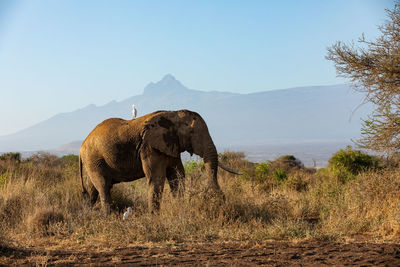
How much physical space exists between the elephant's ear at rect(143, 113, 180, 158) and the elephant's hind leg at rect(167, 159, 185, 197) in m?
0.48

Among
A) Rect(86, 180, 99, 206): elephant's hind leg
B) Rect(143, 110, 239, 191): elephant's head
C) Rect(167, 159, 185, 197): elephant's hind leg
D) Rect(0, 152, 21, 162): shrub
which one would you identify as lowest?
Rect(86, 180, 99, 206): elephant's hind leg

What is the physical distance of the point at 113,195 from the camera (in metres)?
12.9

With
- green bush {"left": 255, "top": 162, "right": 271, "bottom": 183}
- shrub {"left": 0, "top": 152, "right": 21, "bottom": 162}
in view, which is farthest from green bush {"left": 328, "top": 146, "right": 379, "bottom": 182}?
shrub {"left": 0, "top": 152, "right": 21, "bottom": 162}

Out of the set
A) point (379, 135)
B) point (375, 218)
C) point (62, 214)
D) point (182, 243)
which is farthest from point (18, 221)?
point (379, 135)

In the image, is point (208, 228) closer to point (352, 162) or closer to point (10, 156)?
point (352, 162)

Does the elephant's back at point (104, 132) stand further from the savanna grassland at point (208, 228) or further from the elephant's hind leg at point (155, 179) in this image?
the savanna grassland at point (208, 228)

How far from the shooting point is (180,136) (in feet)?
35.9

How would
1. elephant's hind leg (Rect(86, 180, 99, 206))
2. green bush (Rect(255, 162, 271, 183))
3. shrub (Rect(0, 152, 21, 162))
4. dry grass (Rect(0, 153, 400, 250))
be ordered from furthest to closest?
shrub (Rect(0, 152, 21, 162)) → green bush (Rect(255, 162, 271, 183)) → elephant's hind leg (Rect(86, 180, 99, 206)) → dry grass (Rect(0, 153, 400, 250))

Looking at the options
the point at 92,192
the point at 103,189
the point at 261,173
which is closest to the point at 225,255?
the point at 103,189

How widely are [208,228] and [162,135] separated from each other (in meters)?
2.49

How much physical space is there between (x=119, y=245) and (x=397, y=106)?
7132mm

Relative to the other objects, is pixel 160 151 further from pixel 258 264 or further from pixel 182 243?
pixel 258 264

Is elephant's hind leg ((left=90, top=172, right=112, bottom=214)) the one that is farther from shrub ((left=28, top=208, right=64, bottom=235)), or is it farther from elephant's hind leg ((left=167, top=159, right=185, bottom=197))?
elephant's hind leg ((left=167, top=159, right=185, bottom=197))

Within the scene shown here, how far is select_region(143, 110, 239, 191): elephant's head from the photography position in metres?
10.7
